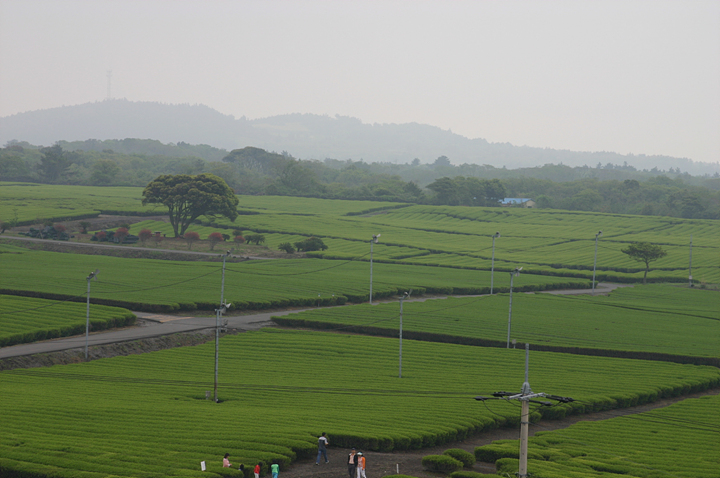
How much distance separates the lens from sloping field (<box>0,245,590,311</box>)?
63.5 m

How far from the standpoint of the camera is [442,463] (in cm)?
2666

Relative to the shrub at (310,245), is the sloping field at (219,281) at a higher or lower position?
lower

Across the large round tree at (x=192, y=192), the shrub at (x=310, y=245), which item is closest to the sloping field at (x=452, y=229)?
the shrub at (x=310, y=245)

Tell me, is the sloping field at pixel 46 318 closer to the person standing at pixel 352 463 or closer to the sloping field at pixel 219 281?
the sloping field at pixel 219 281

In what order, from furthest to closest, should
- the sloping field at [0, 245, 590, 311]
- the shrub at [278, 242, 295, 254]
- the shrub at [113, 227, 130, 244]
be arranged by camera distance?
1. the shrub at [113, 227, 130, 244]
2. the shrub at [278, 242, 295, 254]
3. the sloping field at [0, 245, 590, 311]

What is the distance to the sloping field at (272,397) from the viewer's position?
83.0 feet

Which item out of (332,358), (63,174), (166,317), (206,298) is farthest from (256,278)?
(63,174)

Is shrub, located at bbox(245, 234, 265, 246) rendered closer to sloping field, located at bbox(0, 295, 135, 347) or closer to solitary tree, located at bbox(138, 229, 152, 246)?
solitary tree, located at bbox(138, 229, 152, 246)

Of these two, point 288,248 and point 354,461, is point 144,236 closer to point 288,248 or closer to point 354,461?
point 288,248

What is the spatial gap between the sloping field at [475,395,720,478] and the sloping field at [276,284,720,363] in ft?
56.5

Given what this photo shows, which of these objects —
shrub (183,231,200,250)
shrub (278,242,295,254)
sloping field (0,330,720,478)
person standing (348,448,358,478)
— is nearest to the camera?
person standing (348,448,358,478)

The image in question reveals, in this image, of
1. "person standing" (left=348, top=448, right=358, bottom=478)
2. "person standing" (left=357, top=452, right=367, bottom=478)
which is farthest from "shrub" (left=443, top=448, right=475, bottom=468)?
"person standing" (left=357, top=452, right=367, bottom=478)

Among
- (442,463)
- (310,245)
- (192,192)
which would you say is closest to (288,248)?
(310,245)

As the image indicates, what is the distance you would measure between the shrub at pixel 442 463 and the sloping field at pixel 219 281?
39.2 metres
